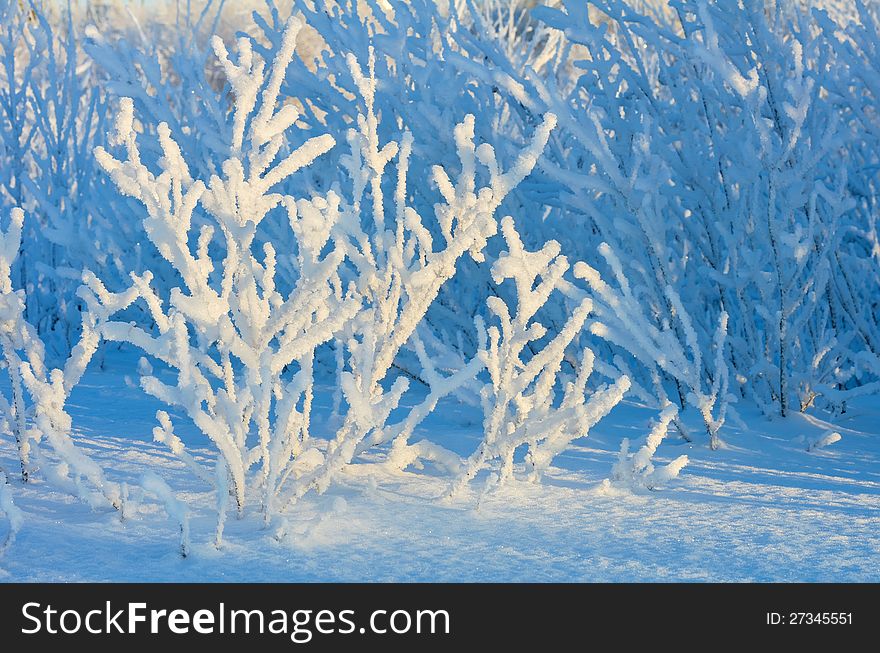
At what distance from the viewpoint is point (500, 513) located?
1.97 meters

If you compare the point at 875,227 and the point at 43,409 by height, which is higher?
the point at 875,227

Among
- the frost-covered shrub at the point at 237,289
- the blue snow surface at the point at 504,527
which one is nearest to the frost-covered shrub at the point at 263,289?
the frost-covered shrub at the point at 237,289

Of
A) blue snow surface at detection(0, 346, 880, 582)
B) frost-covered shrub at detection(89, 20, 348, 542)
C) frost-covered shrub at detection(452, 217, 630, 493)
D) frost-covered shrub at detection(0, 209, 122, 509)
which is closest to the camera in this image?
blue snow surface at detection(0, 346, 880, 582)

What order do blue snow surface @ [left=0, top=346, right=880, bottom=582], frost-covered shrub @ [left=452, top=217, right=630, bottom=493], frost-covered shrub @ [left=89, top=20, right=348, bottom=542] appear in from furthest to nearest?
frost-covered shrub @ [left=452, top=217, right=630, bottom=493], frost-covered shrub @ [left=89, top=20, right=348, bottom=542], blue snow surface @ [left=0, top=346, right=880, bottom=582]

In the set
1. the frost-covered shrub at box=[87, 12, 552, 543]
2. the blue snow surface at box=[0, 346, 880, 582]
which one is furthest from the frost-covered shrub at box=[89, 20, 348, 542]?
the blue snow surface at box=[0, 346, 880, 582]

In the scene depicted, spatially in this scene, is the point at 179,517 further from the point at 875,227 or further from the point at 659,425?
the point at 875,227

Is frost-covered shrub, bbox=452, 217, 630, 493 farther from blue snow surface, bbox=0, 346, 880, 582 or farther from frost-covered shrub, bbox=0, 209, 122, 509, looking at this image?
frost-covered shrub, bbox=0, 209, 122, 509

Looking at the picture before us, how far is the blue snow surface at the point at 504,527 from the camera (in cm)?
162

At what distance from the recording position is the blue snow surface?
5.33ft

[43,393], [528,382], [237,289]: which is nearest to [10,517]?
[43,393]

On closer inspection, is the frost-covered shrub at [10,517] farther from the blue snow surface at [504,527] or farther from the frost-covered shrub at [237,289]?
the frost-covered shrub at [237,289]
